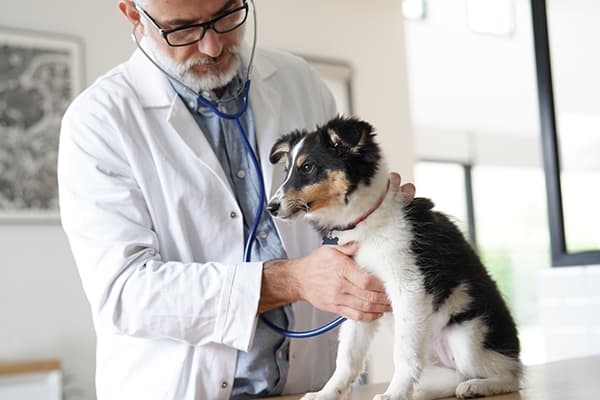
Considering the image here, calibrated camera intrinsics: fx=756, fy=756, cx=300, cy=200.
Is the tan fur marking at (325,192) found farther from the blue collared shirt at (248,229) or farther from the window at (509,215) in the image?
the window at (509,215)

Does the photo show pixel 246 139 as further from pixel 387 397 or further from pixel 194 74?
pixel 387 397

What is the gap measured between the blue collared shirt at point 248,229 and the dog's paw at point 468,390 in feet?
1.49

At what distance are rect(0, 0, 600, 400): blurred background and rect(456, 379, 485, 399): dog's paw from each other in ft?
1.08

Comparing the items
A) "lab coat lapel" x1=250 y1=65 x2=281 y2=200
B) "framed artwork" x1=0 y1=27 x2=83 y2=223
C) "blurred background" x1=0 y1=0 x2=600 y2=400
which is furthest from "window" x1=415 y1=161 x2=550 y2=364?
"lab coat lapel" x1=250 y1=65 x2=281 y2=200

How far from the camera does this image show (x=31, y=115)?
402 cm

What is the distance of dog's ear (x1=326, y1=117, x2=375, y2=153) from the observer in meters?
1.45

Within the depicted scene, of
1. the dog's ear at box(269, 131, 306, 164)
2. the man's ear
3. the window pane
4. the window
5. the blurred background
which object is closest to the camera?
the dog's ear at box(269, 131, 306, 164)

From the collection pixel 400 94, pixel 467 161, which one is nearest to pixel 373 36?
pixel 400 94

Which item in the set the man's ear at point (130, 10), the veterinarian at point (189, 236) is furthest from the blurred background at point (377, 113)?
the man's ear at point (130, 10)

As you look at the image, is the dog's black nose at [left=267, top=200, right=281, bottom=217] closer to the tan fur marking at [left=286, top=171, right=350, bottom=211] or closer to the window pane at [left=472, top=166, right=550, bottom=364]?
the tan fur marking at [left=286, top=171, right=350, bottom=211]

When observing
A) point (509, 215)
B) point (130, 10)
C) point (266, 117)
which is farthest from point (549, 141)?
point (509, 215)

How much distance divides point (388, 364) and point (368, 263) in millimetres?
3950

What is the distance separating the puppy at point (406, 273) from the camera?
4.48ft

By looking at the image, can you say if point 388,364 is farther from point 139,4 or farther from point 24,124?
point 139,4
